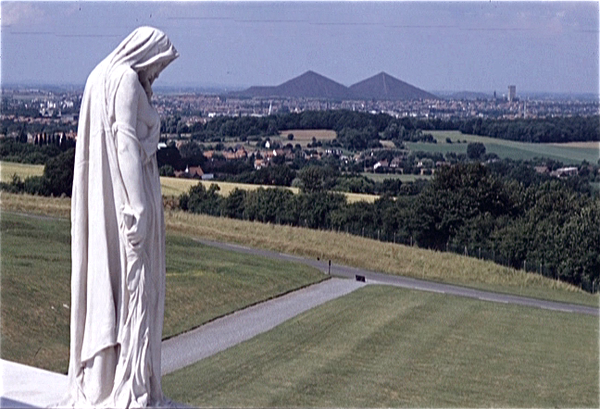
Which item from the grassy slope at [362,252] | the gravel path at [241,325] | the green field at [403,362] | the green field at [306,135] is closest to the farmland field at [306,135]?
the green field at [306,135]

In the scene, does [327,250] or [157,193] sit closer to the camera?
[157,193]

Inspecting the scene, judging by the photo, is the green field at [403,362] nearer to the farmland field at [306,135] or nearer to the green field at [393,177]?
the green field at [393,177]

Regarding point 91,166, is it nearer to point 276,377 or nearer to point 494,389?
point 276,377

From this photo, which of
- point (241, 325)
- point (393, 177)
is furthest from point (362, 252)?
point (393, 177)

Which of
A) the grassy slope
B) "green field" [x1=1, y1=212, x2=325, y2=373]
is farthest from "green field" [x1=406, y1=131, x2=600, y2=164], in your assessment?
"green field" [x1=1, y1=212, x2=325, y2=373]

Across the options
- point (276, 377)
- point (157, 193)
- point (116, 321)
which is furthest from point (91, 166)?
point (276, 377)

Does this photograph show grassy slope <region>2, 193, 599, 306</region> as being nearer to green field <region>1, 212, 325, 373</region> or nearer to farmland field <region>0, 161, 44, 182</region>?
green field <region>1, 212, 325, 373</region>
